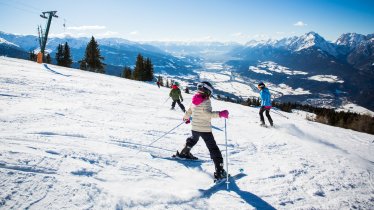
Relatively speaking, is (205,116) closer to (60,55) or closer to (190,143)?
(190,143)

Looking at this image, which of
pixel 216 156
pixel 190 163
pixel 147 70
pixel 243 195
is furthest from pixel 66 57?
pixel 243 195

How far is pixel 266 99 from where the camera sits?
1162 cm

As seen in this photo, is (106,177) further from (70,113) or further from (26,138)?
(70,113)

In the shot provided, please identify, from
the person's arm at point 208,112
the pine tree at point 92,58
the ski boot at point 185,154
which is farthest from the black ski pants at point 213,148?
the pine tree at point 92,58

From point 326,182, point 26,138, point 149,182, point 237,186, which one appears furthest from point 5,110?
point 326,182

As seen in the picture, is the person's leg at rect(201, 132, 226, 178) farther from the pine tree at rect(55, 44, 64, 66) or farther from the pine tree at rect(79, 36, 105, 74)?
the pine tree at rect(55, 44, 64, 66)

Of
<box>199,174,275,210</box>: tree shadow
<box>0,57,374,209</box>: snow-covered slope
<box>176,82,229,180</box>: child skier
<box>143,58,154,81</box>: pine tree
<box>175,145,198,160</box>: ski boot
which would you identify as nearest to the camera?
<box>0,57,374,209</box>: snow-covered slope

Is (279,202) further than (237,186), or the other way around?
(237,186)

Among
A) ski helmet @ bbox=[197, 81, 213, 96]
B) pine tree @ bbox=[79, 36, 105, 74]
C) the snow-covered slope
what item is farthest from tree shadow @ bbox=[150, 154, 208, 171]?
pine tree @ bbox=[79, 36, 105, 74]

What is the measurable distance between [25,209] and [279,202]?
4002 mm

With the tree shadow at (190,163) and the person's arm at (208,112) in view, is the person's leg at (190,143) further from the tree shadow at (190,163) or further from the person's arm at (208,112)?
the person's arm at (208,112)

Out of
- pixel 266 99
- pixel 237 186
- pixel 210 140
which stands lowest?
pixel 237 186

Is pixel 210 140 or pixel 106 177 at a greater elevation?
pixel 210 140

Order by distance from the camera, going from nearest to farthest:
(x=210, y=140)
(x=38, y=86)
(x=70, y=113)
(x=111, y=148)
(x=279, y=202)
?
(x=279, y=202) < (x=210, y=140) < (x=111, y=148) < (x=70, y=113) < (x=38, y=86)
